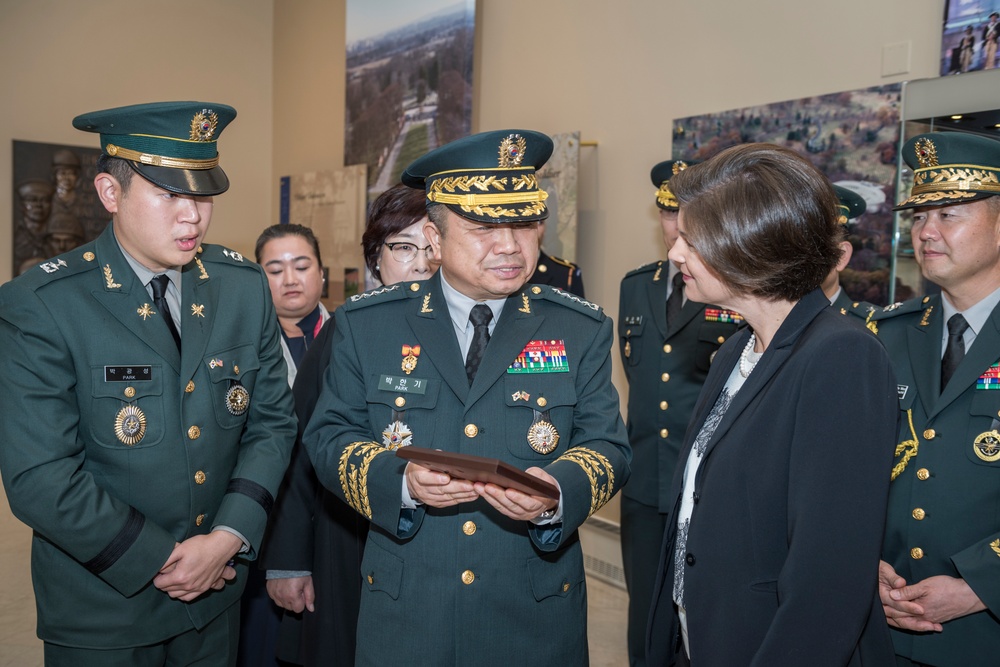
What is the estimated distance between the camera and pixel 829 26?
3.82 meters

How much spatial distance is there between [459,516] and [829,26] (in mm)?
→ 3126

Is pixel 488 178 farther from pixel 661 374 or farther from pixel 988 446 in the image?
pixel 661 374

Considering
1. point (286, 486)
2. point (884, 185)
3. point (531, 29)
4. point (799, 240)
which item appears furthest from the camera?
point (531, 29)

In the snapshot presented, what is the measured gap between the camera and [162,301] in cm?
217

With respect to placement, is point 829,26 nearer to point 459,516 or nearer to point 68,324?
point 459,516

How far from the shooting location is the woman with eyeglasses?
7.83ft

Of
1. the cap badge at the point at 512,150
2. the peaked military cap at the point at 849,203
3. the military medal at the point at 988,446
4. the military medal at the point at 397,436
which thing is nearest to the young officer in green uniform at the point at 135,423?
the military medal at the point at 397,436

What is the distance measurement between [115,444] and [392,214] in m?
1.12

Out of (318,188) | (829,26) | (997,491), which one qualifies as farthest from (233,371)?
(318,188)

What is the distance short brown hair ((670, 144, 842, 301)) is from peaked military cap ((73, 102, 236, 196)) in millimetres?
1234

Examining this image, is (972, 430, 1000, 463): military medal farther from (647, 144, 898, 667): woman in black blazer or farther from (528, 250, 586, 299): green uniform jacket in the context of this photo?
(528, 250, 586, 299): green uniform jacket

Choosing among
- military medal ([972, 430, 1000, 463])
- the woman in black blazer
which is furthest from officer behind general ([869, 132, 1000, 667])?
the woman in black blazer

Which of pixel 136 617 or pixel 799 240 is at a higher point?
pixel 799 240

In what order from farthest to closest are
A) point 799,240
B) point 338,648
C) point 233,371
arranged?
point 338,648 → point 233,371 → point 799,240
